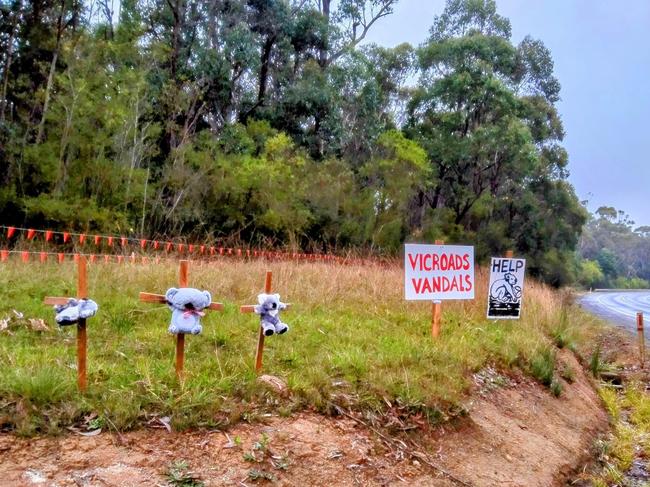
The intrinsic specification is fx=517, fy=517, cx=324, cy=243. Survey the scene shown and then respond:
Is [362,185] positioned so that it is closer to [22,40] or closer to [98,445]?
[22,40]

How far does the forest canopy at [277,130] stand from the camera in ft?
37.0

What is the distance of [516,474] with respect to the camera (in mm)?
3883

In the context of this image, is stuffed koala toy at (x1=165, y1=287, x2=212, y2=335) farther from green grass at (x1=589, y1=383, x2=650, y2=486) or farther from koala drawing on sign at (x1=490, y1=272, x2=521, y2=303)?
koala drawing on sign at (x1=490, y1=272, x2=521, y2=303)

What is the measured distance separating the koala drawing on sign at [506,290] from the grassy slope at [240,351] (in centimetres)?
44

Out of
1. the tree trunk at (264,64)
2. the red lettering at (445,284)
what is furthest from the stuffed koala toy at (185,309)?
the tree trunk at (264,64)

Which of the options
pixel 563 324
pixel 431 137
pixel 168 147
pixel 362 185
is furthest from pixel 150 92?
pixel 431 137

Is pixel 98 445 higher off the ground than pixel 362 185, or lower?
lower

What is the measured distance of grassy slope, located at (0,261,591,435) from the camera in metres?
3.21

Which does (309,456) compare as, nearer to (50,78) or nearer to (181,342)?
(181,342)

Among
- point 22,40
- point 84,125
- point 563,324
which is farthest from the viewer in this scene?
point 22,40

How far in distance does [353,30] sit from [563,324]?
18.2 metres

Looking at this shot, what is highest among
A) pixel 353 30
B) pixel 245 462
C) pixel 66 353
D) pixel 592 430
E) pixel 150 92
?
pixel 353 30

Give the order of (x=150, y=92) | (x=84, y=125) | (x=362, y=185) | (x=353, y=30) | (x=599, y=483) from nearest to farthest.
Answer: (x=599, y=483), (x=84, y=125), (x=150, y=92), (x=362, y=185), (x=353, y=30)

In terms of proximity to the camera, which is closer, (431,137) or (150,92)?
(150,92)
